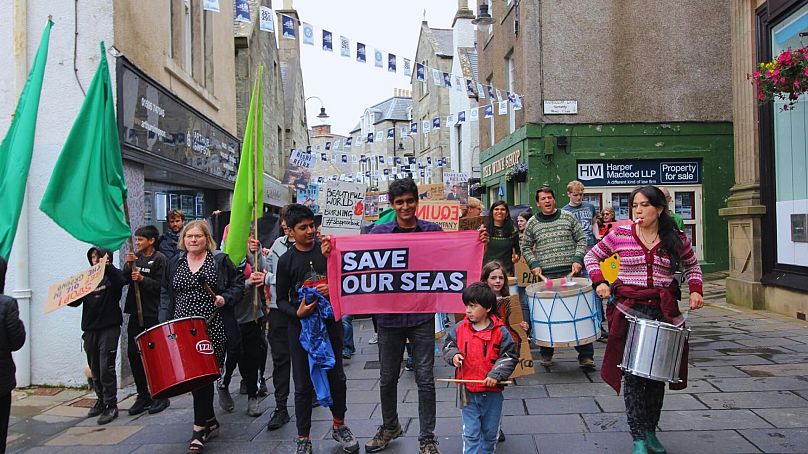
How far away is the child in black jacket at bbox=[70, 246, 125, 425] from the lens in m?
6.17

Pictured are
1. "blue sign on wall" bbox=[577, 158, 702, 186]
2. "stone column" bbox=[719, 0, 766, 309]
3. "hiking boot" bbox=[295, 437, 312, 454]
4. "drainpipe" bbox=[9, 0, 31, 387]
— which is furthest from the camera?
"blue sign on wall" bbox=[577, 158, 702, 186]

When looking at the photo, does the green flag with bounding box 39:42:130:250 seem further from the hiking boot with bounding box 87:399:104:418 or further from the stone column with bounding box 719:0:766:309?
the stone column with bounding box 719:0:766:309

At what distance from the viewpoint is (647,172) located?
16.7m

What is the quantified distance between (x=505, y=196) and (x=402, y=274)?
16.0m

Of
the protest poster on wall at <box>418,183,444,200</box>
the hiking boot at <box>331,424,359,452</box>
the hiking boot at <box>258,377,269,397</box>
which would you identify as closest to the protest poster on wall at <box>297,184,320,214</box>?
the protest poster on wall at <box>418,183,444,200</box>

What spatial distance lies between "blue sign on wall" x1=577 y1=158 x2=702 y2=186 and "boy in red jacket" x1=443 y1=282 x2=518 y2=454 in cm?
1339

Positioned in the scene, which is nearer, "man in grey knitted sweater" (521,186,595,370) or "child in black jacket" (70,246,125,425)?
"child in black jacket" (70,246,125,425)

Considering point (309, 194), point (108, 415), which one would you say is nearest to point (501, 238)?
point (108, 415)

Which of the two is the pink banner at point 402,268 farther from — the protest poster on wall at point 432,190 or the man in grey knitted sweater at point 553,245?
the protest poster on wall at point 432,190

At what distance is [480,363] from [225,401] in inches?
127

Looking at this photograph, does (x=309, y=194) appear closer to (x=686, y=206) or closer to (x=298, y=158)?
(x=298, y=158)

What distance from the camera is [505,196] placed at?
20547 millimetres

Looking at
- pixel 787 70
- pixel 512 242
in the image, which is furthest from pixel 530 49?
pixel 512 242

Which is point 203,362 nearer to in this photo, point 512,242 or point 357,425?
point 357,425
